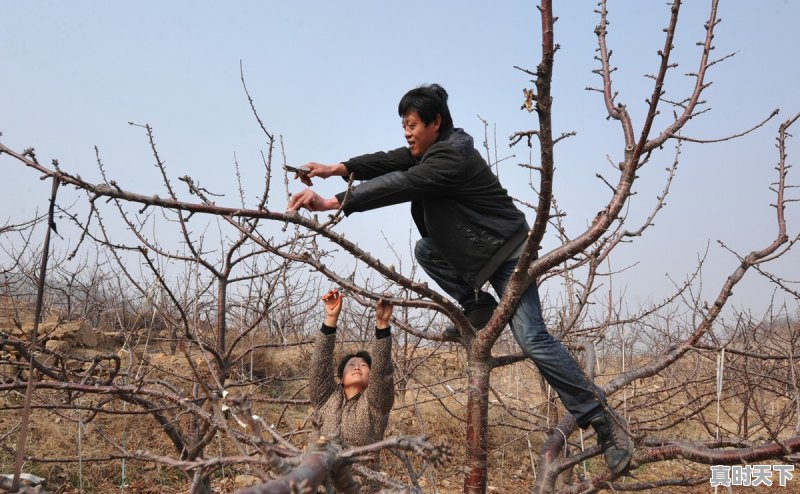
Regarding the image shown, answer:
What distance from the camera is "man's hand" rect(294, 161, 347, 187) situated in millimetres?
2000

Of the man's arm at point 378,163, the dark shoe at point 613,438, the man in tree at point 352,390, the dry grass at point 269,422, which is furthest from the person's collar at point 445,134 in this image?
the dry grass at point 269,422

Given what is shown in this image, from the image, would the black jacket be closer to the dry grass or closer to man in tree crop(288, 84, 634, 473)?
man in tree crop(288, 84, 634, 473)

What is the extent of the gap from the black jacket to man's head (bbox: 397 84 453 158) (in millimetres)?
50

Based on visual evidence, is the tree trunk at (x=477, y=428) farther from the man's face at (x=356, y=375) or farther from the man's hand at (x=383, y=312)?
the man's face at (x=356, y=375)

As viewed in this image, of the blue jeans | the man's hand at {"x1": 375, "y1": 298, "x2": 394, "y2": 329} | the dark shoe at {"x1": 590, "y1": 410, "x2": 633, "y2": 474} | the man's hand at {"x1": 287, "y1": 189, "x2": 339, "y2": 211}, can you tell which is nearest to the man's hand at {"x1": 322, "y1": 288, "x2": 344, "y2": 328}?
the man's hand at {"x1": 375, "y1": 298, "x2": 394, "y2": 329}

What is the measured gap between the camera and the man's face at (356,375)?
9.36 feet

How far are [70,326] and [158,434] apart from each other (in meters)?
2.88

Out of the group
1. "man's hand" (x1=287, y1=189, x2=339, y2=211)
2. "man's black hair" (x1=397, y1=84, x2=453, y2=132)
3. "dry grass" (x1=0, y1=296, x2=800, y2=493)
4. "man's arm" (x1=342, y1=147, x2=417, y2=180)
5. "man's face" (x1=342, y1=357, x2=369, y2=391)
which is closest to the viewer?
"man's hand" (x1=287, y1=189, x2=339, y2=211)

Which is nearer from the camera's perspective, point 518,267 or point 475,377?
point 518,267

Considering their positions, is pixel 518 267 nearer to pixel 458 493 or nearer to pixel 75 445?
pixel 458 493

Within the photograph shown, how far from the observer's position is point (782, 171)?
82.0 inches

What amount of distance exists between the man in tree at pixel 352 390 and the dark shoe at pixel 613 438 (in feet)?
3.05

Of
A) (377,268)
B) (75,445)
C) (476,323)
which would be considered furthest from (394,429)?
(377,268)

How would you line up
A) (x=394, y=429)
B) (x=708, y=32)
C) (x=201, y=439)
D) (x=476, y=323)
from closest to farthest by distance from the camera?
(x=708, y=32) → (x=476, y=323) → (x=201, y=439) → (x=394, y=429)
